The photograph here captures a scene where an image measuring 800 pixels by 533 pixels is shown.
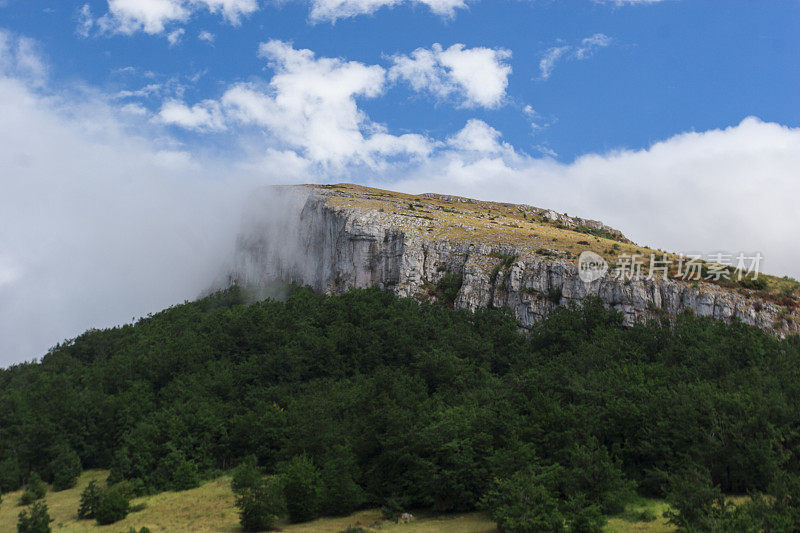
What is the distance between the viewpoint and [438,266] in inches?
3228

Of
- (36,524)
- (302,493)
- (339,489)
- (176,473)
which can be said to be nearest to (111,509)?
(36,524)

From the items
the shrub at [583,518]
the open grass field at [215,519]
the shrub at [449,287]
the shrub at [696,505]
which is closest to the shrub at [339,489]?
the open grass field at [215,519]

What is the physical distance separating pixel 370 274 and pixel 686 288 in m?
43.6

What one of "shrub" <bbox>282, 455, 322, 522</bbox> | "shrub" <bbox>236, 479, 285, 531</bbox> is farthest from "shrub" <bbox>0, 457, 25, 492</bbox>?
"shrub" <bbox>282, 455, 322, 522</bbox>

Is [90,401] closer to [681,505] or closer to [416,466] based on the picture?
[416,466]

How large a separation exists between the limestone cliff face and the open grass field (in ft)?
122

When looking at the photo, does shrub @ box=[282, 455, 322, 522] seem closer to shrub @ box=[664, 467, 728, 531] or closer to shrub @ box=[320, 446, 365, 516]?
shrub @ box=[320, 446, 365, 516]

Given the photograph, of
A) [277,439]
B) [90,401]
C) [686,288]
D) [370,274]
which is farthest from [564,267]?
[90,401]

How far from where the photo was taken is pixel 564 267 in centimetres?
7069

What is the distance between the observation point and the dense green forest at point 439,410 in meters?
30.5

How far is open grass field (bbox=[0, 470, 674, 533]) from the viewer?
29.2 m

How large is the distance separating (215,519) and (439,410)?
53.5 ft

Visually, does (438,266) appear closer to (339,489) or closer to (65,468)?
(339,489)
